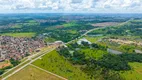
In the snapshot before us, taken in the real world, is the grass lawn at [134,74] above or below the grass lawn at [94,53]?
below

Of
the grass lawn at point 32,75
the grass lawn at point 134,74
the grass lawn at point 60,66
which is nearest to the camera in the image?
the grass lawn at point 32,75

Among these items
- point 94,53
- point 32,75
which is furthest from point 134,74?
point 32,75

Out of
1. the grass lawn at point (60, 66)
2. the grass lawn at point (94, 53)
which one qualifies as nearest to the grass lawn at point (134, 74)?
the grass lawn at point (60, 66)

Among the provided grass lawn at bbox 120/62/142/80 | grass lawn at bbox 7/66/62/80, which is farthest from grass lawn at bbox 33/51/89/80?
grass lawn at bbox 120/62/142/80

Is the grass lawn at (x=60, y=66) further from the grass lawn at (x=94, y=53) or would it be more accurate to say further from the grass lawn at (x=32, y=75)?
the grass lawn at (x=94, y=53)

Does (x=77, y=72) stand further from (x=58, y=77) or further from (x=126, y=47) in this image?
(x=126, y=47)

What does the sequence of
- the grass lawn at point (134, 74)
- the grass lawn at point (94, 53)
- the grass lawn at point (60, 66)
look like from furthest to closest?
the grass lawn at point (94, 53)
the grass lawn at point (134, 74)
the grass lawn at point (60, 66)
